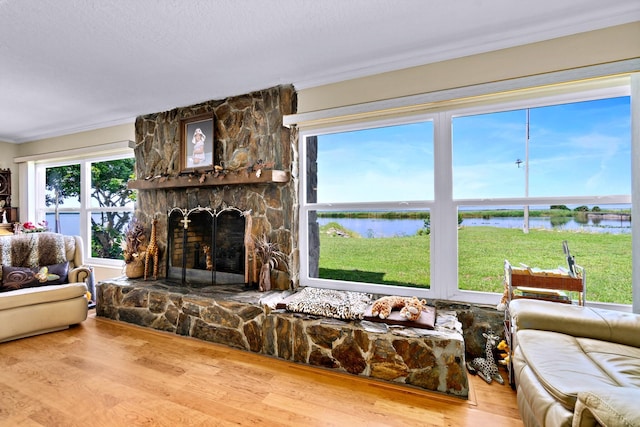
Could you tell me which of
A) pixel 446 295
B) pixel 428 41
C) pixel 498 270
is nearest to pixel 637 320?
pixel 498 270

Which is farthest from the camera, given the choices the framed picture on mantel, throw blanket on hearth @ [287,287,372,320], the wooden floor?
the framed picture on mantel

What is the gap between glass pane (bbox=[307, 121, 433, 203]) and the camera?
2650mm

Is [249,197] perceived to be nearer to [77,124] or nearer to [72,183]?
[77,124]

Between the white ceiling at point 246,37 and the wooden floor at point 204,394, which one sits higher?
the white ceiling at point 246,37

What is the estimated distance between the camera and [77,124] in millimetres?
4273

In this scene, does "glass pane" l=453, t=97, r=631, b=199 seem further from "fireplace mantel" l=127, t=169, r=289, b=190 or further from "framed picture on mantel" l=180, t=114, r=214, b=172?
"framed picture on mantel" l=180, t=114, r=214, b=172

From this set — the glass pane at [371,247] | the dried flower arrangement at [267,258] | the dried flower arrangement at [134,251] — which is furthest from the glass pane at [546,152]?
the dried flower arrangement at [134,251]

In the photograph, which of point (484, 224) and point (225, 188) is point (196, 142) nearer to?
point (225, 188)

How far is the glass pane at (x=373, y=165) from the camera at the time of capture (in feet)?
8.70

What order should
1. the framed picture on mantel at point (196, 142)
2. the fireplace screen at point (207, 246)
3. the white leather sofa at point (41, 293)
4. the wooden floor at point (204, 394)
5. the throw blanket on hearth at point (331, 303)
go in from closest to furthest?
the wooden floor at point (204, 394) → the throw blanket on hearth at point (331, 303) → the white leather sofa at point (41, 293) → the fireplace screen at point (207, 246) → the framed picture on mantel at point (196, 142)

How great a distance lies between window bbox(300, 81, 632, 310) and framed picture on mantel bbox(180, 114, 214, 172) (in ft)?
Answer: 3.73

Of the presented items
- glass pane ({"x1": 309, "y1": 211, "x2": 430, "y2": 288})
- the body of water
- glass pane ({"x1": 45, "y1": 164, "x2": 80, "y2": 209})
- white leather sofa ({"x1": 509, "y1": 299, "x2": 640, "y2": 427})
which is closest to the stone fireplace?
glass pane ({"x1": 309, "y1": 211, "x2": 430, "y2": 288})

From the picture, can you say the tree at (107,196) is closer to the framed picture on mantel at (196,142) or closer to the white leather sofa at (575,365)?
the framed picture on mantel at (196,142)

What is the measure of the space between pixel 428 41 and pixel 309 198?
1709 mm
